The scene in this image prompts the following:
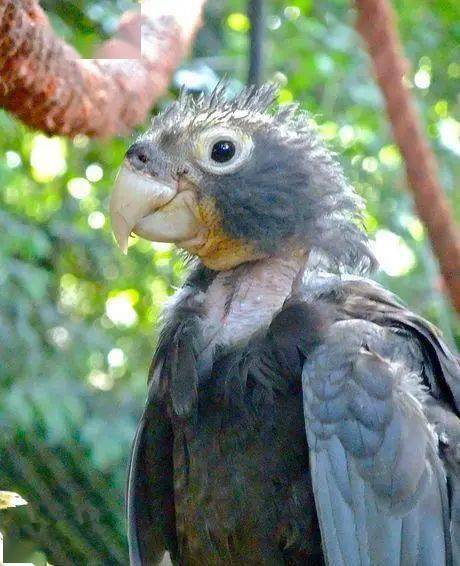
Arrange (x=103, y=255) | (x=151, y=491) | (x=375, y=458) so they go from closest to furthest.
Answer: (x=375, y=458)
(x=151, y=491)
(x=103, y=255)

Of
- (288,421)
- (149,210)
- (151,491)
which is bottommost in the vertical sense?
(151,491)

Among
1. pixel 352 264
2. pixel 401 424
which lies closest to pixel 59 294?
pixel 352 264

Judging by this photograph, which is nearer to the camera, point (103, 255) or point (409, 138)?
point (409, 138)

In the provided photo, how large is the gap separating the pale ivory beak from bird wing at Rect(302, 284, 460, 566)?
1.09 ft

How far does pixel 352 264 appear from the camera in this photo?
1.83 m

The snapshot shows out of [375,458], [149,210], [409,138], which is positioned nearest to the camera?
[409,138]

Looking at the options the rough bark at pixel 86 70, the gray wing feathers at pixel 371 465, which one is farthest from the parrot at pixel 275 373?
the rough bark at pixel 86 70

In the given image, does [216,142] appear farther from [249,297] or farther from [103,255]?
[103,255]

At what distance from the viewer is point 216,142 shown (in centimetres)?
179

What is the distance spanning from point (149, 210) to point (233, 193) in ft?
0.50

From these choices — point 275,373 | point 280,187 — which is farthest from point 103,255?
point 275,373

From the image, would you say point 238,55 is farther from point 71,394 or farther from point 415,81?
point 71,394

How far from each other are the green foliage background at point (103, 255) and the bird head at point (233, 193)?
428 millimetres

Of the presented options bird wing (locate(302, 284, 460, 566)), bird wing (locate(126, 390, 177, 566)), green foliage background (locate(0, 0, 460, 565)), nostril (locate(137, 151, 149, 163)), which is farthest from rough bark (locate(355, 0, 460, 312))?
green foliage background (locate(0, 0, 460, 565))
